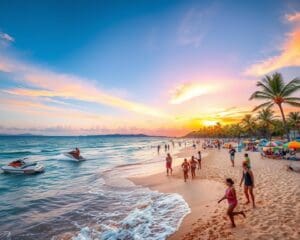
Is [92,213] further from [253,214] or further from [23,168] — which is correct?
[23,168]

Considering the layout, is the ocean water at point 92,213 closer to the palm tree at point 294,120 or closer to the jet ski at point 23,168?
the jet ski at point 23,168

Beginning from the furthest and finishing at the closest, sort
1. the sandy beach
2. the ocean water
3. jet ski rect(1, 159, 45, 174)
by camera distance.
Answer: jet ski rect(1, 159, 45, 174) < the ocean water < the sandy beach

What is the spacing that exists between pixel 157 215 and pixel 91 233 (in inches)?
111

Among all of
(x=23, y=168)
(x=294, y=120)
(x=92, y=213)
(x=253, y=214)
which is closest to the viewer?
(x=253, y=214)

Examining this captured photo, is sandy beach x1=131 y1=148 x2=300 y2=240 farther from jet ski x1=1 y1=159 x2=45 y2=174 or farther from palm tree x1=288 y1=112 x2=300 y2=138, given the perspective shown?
palm tree x1=288 y1=112 x2=300 y2=138

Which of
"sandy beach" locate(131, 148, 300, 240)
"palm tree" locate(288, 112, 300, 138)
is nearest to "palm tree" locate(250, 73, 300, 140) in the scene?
"sandy beach" locate(131, 148, 300, 240)

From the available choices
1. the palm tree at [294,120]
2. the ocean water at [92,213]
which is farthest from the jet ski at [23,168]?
the palm tree at [294,120]

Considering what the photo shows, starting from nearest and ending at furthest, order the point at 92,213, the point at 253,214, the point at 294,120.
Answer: the point at 253,214
the point at 92,213
the point at 294,120

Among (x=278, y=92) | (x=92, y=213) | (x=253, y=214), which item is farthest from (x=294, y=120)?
(x=92, y=213)

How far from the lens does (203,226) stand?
714 cm

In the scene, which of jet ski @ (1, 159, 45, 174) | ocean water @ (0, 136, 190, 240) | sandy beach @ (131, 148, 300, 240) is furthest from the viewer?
jet ski @ (1, 159, 45, 174)

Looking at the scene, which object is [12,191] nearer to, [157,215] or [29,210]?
[29,210]

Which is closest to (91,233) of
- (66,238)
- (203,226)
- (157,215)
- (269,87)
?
(66,238)

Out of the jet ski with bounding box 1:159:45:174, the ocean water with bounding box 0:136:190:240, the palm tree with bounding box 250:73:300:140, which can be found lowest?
the ocean water with bounding box 0:136:190:240
